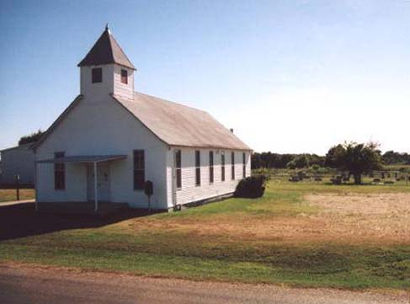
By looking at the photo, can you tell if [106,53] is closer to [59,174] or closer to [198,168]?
[59,174]

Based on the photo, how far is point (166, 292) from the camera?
8969 mm

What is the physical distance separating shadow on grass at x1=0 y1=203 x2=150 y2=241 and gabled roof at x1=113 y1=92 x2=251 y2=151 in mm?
4638

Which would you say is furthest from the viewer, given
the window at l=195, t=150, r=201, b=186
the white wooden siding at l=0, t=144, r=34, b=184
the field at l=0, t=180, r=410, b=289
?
the white wooden siding at l=0, t=144, r=34, b=184

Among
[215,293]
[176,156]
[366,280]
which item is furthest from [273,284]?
[176,156]

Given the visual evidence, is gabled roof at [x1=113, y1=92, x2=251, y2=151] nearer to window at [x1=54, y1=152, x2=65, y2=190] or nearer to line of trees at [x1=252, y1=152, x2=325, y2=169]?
window at [x1=54, y1=152, x2=65, y2=190]

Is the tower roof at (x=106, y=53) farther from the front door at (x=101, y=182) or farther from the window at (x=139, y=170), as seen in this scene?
the front door at (x=101, y=182)

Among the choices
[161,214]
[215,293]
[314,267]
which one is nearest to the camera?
[215,293]

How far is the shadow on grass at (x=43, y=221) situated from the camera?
17609 millimetres

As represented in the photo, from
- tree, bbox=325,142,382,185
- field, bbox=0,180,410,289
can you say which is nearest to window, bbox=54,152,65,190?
field, bbox=0,180,410,289

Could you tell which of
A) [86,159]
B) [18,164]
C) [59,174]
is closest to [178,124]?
[86,159]

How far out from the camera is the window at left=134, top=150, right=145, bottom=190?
23953 millimetres

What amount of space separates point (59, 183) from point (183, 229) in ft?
37.8

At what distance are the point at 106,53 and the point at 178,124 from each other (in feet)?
22.0

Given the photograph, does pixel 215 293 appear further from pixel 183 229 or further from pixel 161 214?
pixel 161 214
